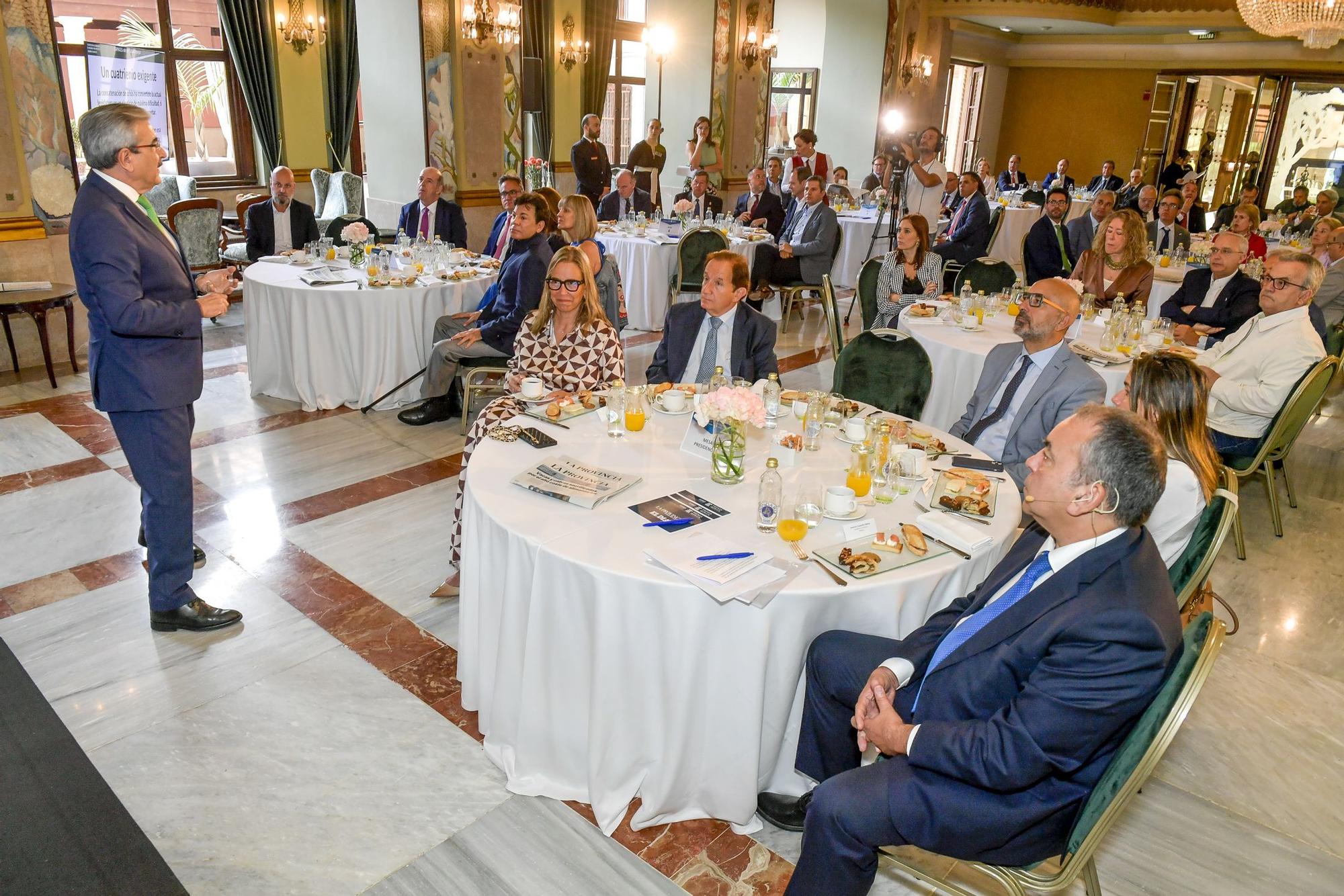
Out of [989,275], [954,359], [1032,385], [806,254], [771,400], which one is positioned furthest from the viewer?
[806,254]

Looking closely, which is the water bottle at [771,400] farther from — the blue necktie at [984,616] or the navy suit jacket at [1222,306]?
the navy suit jacket at [1222,306]

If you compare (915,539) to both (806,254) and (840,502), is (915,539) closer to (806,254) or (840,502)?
(840,502)

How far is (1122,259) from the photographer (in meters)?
5.96

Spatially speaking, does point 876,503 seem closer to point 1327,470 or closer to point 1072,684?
point 1072,684

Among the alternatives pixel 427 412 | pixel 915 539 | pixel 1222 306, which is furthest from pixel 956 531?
pixel 1222 306

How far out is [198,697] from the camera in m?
3.05

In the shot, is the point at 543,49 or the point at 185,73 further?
the point at 543,49

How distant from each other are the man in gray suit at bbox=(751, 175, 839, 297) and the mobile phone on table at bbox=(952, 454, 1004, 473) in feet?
17.0

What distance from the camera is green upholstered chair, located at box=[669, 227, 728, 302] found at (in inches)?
301

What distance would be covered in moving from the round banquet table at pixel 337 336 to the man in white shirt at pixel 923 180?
5895 mm

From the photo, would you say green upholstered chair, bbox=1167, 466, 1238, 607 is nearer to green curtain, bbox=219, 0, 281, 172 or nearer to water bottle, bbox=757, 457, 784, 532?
water bottle, bbox=757, 457, 784, 532

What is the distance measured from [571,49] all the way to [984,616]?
1210 centimetres

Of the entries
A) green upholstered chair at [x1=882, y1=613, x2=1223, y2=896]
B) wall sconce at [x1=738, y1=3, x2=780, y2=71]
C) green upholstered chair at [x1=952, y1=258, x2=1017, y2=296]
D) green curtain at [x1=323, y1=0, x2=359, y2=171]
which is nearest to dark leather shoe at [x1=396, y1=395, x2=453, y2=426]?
green upholstered chair at [x1=952, y1=258, x2=1017, y2=296]

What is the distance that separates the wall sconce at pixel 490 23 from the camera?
8758 millimetres
